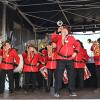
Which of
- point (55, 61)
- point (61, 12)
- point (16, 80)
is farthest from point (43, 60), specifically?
point (61, 12)

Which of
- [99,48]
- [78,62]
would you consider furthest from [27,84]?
[99,48]

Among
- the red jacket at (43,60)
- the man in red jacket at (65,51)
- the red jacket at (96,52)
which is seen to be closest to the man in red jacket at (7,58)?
the red jacket at (43,60)

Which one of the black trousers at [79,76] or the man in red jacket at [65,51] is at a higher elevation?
the man in red jacket at [65,51]

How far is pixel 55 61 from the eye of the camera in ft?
32.1

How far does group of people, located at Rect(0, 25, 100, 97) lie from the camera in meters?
8.02

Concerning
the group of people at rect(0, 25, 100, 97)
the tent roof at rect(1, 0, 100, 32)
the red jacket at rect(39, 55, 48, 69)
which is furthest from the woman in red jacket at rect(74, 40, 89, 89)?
the tent roof at rect(1, 0, 100, 32)

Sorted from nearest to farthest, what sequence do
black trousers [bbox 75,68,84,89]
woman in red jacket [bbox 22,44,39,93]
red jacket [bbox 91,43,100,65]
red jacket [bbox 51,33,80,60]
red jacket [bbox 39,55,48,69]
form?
red jacket [bbox 51,33,80,60]
red jacket [bbox 91,43,100,65]
woman in red jacket [bbox 22,44,39,93]
black trousers [bbox 75,68,84,89]
red jacket [bbox 39,55,48,69]

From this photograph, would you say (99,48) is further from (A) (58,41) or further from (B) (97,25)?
(B) (97,25)

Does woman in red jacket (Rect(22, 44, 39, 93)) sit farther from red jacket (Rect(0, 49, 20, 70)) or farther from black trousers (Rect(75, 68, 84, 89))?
black trousers (Rect(75, 68, 84, 89))

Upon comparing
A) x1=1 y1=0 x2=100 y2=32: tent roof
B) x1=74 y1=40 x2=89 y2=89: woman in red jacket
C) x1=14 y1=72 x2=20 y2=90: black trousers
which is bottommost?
x1=14 y1=72 x2=20 y2=90: black trousers

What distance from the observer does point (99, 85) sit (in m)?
10.1

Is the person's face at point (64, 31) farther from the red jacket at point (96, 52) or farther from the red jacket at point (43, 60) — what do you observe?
the red jacket at point (43, 60)

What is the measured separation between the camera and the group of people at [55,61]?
26.3 feet

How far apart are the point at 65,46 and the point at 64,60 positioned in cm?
32
